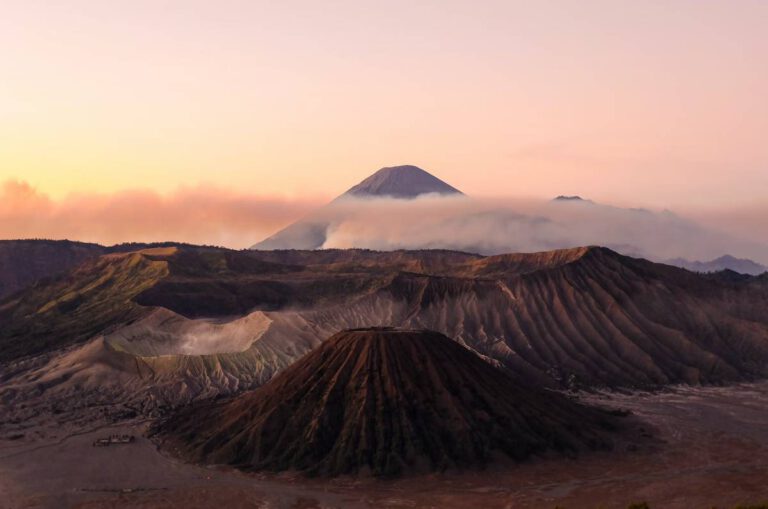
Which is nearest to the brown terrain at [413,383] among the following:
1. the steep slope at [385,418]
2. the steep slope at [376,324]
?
the steep slope at [376,324]

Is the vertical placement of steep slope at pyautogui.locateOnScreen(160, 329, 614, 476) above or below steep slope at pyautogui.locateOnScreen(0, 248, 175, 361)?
below

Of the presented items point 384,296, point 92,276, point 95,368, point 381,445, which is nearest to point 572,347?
point 384,296

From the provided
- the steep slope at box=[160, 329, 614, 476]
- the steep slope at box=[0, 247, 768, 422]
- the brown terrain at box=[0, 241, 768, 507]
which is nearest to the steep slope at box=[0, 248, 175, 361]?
the steep slope at box=[0, 247, 768, 422]

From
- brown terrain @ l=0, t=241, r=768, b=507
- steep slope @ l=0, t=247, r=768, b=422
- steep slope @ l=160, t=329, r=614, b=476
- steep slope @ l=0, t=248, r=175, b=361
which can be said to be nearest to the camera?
brown terrain @ l=0, t=241, r=768, b=507

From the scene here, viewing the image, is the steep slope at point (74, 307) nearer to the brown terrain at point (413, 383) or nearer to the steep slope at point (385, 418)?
the brown terrain at point (413, 383)

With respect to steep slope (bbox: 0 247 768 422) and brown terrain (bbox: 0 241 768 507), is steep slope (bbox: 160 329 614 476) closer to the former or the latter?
brown terrain (bbox: 0 241 768 507)

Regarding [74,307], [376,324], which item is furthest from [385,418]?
[74,307]

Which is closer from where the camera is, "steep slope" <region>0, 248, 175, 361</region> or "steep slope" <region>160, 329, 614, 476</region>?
"steep slope" <region>160, 329, 614, 476</region>

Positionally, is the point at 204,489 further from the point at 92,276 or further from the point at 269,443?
the point at 92,276
